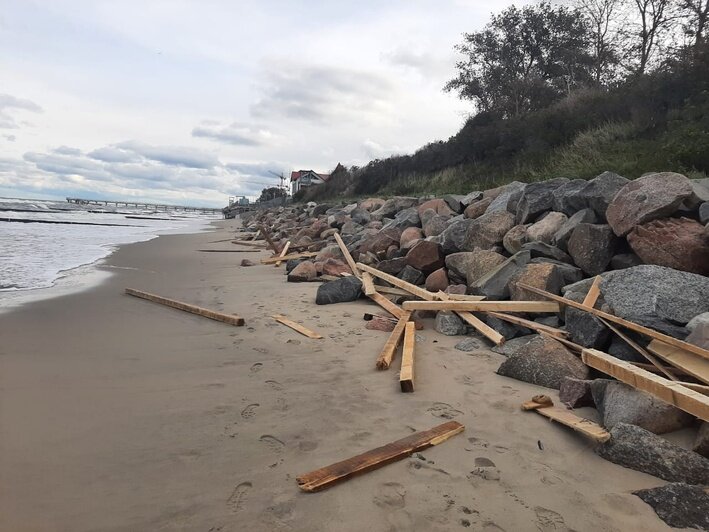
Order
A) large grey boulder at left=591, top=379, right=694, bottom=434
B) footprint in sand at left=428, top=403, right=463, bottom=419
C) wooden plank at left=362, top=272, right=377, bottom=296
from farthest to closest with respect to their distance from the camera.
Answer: wooden plank at left=362, top=272, right=377, bottom=296 → footprint in sand at left=428, top=403, right=463, bottom=419 → large grey boulder at left=591, top=379, right=694, bottom=434

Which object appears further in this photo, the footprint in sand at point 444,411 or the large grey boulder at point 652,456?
the footprint in sand at point 444,411

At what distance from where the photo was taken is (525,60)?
2928 cm

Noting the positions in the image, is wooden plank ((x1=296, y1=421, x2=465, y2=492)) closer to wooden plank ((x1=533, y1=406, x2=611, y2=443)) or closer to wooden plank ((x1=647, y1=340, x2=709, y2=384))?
wooden plank ((x1=533, y1=406, x2=611, y2=443))

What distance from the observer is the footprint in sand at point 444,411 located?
3492 mm

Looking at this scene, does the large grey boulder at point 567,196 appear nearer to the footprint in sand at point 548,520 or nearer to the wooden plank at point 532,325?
the wooden plank at point 532,325

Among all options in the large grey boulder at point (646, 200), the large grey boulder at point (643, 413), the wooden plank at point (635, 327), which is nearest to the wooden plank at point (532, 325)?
the wooden plank at point (635, 327)

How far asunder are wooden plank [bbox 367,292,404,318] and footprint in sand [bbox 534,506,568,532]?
3591 millimetres

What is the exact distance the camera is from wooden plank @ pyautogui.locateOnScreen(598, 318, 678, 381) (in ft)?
12.0

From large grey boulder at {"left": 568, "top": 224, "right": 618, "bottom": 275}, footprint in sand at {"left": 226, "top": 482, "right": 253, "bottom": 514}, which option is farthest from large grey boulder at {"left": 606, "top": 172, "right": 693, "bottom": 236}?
footprint in sand at {"left": 226, "top": 482, "right": 253, "bottom": 514}

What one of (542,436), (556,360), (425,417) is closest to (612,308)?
(556,360)

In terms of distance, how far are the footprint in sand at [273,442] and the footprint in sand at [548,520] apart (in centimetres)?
155

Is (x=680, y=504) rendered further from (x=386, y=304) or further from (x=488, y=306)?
(x=386, y=304)

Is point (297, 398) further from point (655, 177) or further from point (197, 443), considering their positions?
point (655, 177)

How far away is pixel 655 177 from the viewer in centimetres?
588
